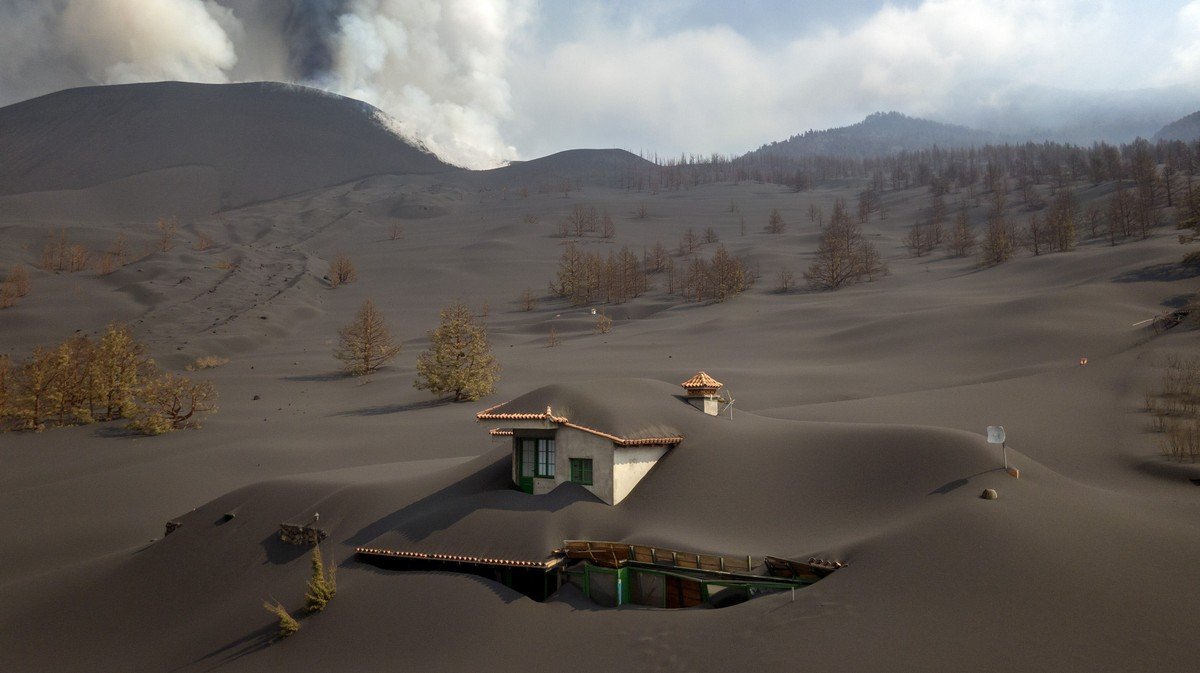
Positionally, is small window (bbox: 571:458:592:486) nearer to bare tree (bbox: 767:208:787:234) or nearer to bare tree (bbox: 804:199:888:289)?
bare tree (bbox: 804:199:888:289)

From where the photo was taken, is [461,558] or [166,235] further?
[166,235]

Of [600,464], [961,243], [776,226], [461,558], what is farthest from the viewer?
[776,226]

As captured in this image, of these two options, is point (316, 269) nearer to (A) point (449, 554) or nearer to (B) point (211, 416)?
(B) point (211, 416)

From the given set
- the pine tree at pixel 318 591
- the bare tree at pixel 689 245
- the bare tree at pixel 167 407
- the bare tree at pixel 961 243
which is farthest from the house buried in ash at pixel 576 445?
the bare tree at pixel 689 245

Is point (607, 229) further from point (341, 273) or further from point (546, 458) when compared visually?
point (546, 458)

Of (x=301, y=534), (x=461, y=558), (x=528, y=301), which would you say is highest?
(x=528, y=301)

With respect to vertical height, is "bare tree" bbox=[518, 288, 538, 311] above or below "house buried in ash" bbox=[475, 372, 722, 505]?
above

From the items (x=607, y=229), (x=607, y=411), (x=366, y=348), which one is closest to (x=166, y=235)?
(x=607, y=229)

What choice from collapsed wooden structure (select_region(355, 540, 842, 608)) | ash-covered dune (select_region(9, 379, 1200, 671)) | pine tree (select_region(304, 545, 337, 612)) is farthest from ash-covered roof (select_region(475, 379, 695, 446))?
pine tree (select_region(304, 545, 337, 612))
